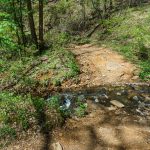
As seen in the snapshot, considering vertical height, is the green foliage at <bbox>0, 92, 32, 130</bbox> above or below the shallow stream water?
above

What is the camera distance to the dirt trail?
12.3 meters

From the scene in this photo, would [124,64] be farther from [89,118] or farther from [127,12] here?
[127,12]

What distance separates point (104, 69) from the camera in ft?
44.4

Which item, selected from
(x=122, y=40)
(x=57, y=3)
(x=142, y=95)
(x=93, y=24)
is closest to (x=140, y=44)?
(x=122, y=40)

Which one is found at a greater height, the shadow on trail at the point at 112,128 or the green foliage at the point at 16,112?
the green foliage at the point at 16,112

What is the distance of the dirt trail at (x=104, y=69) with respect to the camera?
12273 mm

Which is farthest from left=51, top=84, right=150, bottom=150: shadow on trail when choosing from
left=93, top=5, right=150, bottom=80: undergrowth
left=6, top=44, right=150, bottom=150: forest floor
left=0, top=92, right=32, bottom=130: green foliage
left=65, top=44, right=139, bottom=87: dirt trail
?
left=93, top=5, right=150, bottom=80: undergrowth

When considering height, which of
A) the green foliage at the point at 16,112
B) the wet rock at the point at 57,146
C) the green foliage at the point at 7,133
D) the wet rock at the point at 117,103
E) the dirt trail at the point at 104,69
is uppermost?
the green foliage at the point at 16,112

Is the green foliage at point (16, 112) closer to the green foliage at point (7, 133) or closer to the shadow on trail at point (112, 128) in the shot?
the green foliage at point (7, 133)

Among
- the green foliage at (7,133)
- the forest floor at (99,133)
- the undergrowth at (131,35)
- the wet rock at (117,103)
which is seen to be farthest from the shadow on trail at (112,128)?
the undergrowth at (131,35)

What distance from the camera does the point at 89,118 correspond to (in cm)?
860

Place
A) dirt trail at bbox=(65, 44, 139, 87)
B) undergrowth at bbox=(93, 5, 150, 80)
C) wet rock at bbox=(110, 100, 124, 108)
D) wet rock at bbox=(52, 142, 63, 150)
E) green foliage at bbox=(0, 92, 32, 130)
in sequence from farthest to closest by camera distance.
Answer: undergrowth at bbox=(93, 5, 150, 80), dirt trail at bbox=(65, 44, 139, 87), wet rock at bbox=(110, 100, 124, 108), green foliage at bbox=(0, 92, 32, 130), wet rock at bbox=(52, 142, 63, 150)

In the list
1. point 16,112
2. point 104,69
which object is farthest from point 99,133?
point 104,69

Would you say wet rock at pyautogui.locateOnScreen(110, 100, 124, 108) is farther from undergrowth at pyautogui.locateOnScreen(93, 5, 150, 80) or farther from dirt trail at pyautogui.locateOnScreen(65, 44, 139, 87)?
undergrowth at pyautogui.locateOnScreen(93, 5, 150, 80)
